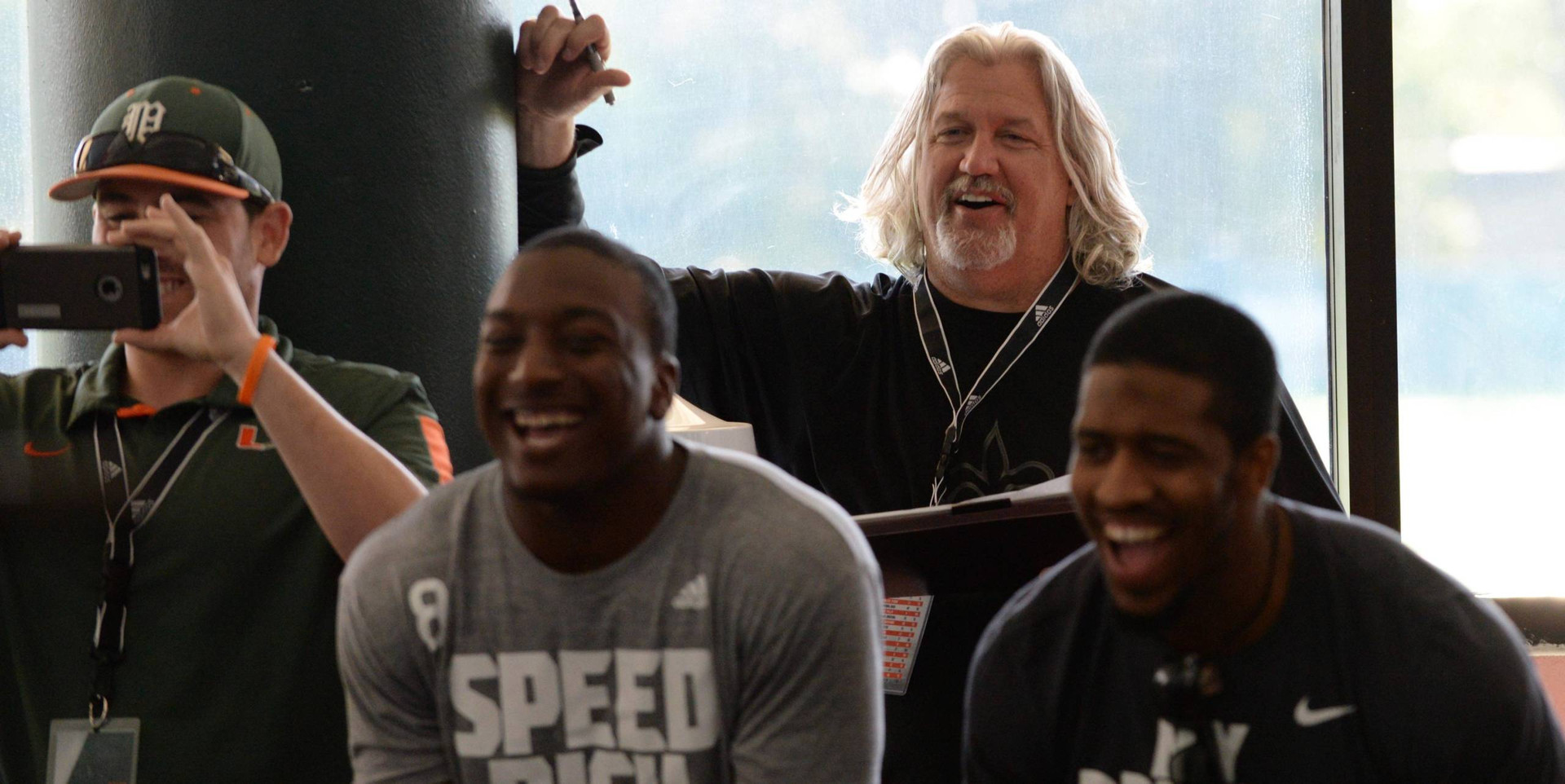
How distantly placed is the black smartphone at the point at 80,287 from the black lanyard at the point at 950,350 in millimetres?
1368

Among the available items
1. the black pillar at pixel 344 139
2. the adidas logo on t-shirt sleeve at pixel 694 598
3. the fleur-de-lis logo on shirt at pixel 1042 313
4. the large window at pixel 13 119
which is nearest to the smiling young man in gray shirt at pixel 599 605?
the adidas logo on t-shirt sleeve at pixel 694 598

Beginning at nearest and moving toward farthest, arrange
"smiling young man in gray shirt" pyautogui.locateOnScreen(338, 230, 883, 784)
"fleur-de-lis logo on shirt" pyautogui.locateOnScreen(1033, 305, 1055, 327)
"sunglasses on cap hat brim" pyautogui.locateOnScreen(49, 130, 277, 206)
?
1. "smiling young man in gray shirt" pyautogui.locateOnScreen(338, 230, 883, 784)
2. "sunglasses on cap hat brim" pyautogui.locateOnScreen(49, 130, 277, 206)
3. "fleur-de-lis logo on shirt" pyautogui.locateOnScreen(1033, 305, 1055, 327)

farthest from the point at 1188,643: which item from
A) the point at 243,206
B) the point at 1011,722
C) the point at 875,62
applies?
the point at 875,62

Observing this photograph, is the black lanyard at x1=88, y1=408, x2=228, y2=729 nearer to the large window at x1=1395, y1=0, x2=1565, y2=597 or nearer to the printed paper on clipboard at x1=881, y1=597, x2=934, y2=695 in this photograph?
the printed paper on clipboard at x1=881, y1=597, x2=934, y2=695

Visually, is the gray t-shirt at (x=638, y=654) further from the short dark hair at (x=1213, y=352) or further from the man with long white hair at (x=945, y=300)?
the man with long white hair at (x=945, y=300)

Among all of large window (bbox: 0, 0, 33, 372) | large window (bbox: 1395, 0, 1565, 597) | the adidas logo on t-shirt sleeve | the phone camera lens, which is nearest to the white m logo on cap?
the phone camera lens

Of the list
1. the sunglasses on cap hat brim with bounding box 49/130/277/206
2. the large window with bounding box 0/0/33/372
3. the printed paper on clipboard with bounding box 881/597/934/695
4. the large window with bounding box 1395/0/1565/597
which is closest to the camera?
the sunglasses on cap hat brim with bounding box 49/130/277/206

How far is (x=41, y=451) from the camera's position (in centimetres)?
196

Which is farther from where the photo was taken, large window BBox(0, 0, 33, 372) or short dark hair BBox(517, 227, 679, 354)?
large window BBox(0, 0, 33, 372)

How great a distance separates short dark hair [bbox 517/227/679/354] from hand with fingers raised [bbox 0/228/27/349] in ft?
2.36

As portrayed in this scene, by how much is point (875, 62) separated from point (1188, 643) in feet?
8.05

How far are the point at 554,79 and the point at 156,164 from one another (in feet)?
2.92

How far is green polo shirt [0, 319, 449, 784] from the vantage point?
1.85 meters

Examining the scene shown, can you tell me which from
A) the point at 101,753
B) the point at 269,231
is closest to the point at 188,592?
the point at 101,753
